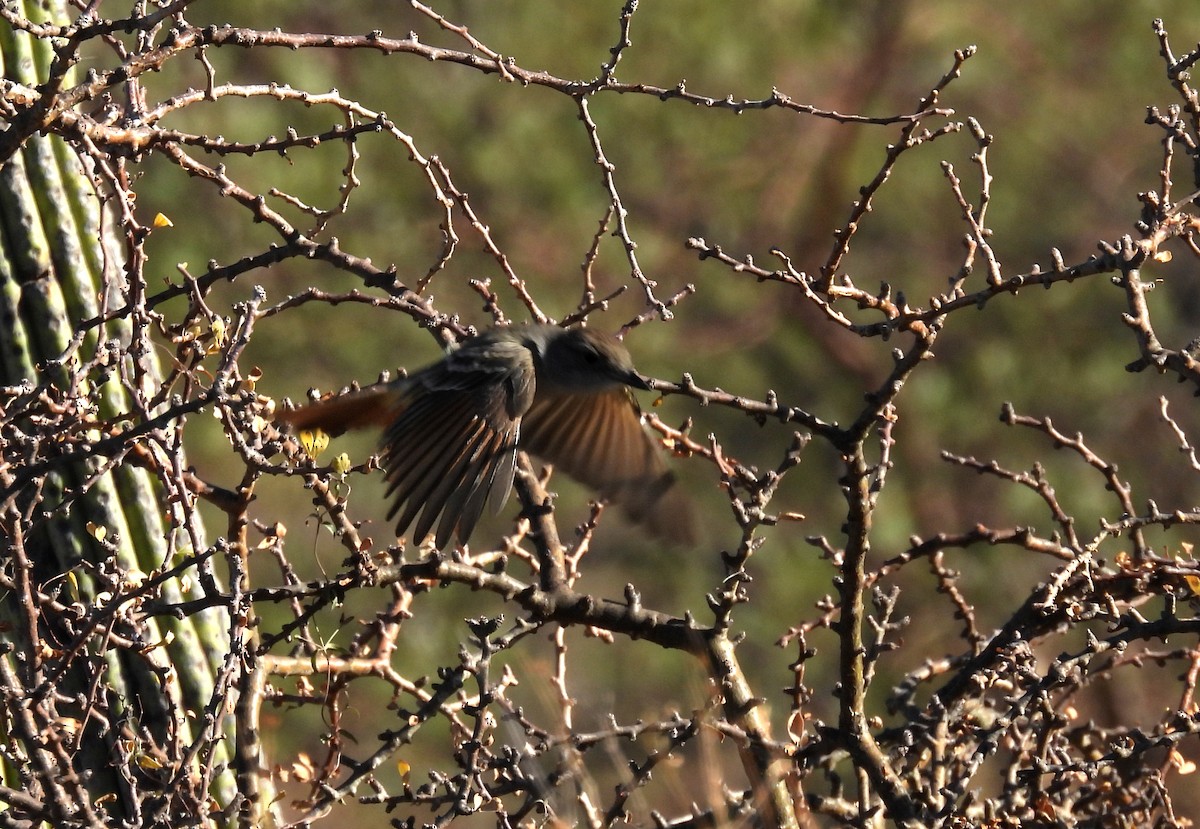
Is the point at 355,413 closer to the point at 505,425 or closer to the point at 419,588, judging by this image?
the point at 505,425

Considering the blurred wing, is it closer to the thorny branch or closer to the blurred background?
the thorny branch

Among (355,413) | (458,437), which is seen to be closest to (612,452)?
(458,437)

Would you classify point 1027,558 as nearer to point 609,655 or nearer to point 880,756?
point 609,655

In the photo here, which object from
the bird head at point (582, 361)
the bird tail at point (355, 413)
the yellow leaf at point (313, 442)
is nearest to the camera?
the yellow leaf at point (313, 442)

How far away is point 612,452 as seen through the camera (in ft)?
11.3

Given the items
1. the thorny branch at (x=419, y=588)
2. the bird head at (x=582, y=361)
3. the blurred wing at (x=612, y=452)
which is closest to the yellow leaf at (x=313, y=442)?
the thorny branch at (x=419, y=588)

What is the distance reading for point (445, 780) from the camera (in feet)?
7.73

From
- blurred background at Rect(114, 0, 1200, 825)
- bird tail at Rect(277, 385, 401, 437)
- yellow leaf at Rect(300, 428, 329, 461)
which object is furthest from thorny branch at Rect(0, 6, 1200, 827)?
blurred background at Rect(114, 0, 1200, 825)

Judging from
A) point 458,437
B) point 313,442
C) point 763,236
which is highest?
point 763,236

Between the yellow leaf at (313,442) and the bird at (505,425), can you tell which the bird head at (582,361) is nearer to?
the bird at (505,425)

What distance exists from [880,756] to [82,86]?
170 cm

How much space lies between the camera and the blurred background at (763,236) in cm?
934

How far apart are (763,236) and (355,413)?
737cm

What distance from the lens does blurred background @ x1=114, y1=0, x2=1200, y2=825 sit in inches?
368
